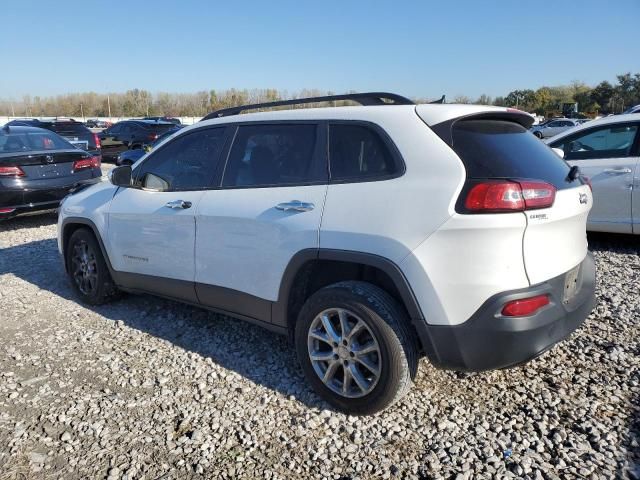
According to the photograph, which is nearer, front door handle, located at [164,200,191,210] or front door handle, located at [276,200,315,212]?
front door handle, located at [276,200,315,212]

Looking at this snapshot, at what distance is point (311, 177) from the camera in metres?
3.01

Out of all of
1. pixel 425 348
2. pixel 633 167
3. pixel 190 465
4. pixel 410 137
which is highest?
pixel 410 137

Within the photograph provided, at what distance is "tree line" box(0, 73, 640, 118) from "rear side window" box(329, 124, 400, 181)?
5775cm

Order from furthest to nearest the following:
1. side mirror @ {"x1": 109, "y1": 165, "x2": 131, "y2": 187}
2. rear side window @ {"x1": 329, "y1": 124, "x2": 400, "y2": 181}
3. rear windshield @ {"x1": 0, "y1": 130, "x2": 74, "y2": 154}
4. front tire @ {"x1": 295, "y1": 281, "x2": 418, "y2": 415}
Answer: rear windshield @ {"x1": 0, "y1": 130, "x2": 74, "y2": 154}
side mirror @ {"x1": 109, "y1": 165, "x2": 131, "y2": 187}
rear side window @ {"x1": 329, "y1": 124, "x2": 400, "y2": 181}
front tire @ {"x1": 295, "y1": 281, "x2": 418, "y2": 415}

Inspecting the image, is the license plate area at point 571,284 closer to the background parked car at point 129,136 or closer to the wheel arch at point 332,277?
the wheel arch at point 332,277

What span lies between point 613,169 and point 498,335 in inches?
177

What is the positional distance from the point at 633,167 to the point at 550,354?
11.2 ft

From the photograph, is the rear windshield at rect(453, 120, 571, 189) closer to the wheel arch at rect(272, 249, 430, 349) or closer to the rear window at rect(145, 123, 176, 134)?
the wheel arch at rect(272, 249, 430, 349)

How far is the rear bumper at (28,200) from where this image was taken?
718 centimetres

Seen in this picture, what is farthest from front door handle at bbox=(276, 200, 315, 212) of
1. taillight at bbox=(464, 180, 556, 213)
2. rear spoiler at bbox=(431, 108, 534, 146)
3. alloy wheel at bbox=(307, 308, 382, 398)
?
taillight at bbox=(464, 180, 556, 213)

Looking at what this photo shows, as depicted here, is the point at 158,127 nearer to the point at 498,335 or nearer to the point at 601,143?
the point at 601,143

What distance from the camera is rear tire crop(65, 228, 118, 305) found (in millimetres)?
4547

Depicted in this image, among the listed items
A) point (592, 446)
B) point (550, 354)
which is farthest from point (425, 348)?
point (550, 354)

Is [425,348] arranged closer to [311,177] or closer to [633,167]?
[311,177]
